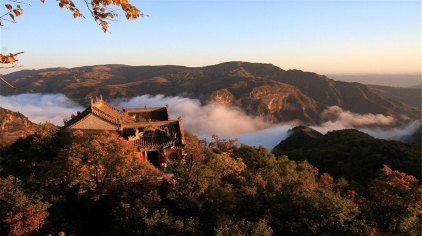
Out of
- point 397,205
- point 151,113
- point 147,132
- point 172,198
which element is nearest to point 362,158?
point 151,113

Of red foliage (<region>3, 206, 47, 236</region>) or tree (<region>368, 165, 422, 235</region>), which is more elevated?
tree (<region>368, 165, 422, 235</region>)

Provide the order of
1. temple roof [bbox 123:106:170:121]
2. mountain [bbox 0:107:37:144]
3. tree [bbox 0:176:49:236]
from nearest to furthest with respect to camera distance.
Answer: tree [bbox 0:176:49:236] < temple roof [bbox 123:106:170:121] < mountain [bbox 0:107:37:144]

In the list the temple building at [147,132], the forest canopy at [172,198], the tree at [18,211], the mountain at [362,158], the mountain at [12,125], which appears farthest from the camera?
the mountain at [12,125]

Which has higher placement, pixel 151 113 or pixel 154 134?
pixel 154 134

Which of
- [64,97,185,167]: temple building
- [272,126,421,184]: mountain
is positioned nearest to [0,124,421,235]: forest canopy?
[64,97,185,167]: temple building

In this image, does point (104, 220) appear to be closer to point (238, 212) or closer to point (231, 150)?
point (238, 212)

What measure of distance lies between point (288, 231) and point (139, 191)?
1415cm

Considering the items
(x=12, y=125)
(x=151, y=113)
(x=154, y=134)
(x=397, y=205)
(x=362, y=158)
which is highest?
(x=154, y=134)

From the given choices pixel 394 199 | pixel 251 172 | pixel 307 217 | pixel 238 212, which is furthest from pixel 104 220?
pixel 394 199

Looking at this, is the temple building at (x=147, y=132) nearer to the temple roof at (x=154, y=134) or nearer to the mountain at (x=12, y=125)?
the temple roof at (x=154, y=134)

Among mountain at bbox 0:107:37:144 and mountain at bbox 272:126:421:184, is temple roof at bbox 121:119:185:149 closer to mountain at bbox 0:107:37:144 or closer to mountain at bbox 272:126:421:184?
mountain at bbox 272:126:421:184

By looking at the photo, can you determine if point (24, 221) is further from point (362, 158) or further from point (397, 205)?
point (362, 158)

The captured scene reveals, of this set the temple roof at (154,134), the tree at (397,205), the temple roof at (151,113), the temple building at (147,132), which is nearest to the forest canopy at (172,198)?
the tree at (397,205)

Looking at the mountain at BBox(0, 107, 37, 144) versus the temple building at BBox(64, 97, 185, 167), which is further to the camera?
the mountain at BBox(0, 107, 37, 144)
